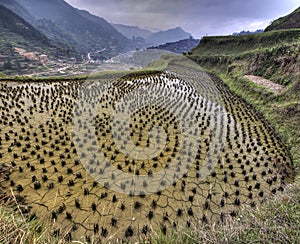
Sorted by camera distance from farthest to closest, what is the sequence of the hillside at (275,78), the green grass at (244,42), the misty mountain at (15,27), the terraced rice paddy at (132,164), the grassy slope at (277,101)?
the misty mountain at (15,27) < the green grass at (244,42) < the hillside at (275,78) < the terraced rice paddy at (132,164) < the grassy slope at (277,101)

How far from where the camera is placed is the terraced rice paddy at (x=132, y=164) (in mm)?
3633

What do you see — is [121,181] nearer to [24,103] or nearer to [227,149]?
[227,149]

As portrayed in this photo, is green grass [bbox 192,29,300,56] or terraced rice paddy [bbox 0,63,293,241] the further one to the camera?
green grass [bbox 192,29,300,56]

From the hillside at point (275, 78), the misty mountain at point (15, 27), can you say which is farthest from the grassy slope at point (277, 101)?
the misty mountain at point (15, 27)

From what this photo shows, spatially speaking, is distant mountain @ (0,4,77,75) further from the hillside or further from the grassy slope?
the grassy slope

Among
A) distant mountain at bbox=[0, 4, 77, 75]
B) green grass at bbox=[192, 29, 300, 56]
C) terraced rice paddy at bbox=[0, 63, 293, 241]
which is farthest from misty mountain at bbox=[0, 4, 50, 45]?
terraced rice paddy at bbox=[0, 63, 293, 241]

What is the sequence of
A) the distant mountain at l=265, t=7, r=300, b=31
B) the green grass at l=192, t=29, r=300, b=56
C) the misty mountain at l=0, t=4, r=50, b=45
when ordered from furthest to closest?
the misty mountain at l=0, t=4, r=50, b=45, the distant mountain at l=265, t=7, r=300, b=31, the green grass at l=192, t=29, r=300, b=56

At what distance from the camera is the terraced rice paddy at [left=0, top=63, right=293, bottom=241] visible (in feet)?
11.9

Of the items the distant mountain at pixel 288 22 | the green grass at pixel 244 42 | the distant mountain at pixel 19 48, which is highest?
the distant mountain at pixel 288 22

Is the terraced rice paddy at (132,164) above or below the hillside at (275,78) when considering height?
below

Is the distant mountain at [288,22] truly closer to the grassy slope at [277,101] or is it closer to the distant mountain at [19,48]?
the grassy slope at [277,101]

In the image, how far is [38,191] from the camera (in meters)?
4.05

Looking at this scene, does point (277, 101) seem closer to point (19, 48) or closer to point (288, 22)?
point (288, 22)

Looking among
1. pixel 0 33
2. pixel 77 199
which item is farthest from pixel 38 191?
pixel 0 33
